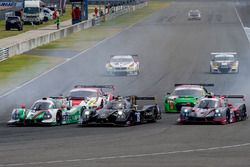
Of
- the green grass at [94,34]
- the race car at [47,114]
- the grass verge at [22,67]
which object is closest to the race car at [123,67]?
the grass verge at [22,67]

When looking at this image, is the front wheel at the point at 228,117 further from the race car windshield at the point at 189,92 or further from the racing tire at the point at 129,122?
the race car windshield at the point at 189,92

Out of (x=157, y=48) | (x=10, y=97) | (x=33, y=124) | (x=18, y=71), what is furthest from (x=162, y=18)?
(x=33, y=124)

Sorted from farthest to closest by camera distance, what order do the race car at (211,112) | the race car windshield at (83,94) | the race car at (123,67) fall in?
the race car at (123,67), the race car windshield at (83,94), the race car at (211,112)

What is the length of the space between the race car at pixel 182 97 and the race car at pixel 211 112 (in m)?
3.72

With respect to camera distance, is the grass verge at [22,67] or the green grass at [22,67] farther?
the green grass at [22,67]

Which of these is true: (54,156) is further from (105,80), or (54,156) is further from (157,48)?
(157,48)

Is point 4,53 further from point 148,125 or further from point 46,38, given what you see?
point 148,125

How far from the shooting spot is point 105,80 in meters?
57.2

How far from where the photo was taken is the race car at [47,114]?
1414 inches

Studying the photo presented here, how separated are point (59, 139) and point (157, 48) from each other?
162 ft

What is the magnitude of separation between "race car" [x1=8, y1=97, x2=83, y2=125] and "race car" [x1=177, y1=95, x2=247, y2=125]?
15.1 ft

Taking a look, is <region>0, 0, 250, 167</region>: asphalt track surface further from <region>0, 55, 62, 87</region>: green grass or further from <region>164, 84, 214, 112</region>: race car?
<region>0, 55, 62, 87</region>: green grass

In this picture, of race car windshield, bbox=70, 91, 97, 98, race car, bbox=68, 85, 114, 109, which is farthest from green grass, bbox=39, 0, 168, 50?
race car windshield, bbox=70, 91, 97, 98

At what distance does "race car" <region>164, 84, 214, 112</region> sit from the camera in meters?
41.0
